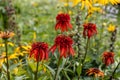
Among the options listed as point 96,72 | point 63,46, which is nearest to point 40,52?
point 63,46

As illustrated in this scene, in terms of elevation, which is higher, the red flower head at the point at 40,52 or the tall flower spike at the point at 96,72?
the red flower head at the point at 40,52

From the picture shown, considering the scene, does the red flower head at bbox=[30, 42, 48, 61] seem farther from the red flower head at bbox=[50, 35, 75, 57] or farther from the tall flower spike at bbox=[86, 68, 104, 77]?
the tall flower spike at bbox=[86, 68, 104, 77]

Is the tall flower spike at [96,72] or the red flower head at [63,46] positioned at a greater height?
the red flower head at [63,46]

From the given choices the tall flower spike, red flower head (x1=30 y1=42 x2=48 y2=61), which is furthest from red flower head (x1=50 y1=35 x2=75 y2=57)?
the tall flower spike

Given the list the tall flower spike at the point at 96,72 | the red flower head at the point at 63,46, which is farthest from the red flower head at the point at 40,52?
the tall flower spike at the point at 96,72

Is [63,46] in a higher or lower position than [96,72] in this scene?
higher

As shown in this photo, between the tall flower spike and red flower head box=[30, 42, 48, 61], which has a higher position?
red flower head box=[30, 42, 48, 61]

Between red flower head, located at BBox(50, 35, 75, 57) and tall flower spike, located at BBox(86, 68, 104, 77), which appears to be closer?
red flower head, located at BBox(50, 35, 75, 57)

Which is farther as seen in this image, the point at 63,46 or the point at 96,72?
the point at 96,72

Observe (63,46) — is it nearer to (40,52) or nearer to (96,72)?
(40,52)

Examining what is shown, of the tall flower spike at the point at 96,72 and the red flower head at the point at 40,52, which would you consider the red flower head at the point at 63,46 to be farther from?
the tall flower spike at the point at 96,72

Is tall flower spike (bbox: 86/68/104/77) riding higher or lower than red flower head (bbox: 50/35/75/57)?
lower

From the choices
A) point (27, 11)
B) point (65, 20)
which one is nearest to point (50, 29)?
point (27, 11)

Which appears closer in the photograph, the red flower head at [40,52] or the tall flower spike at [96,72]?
the red flower head at [40,52]
